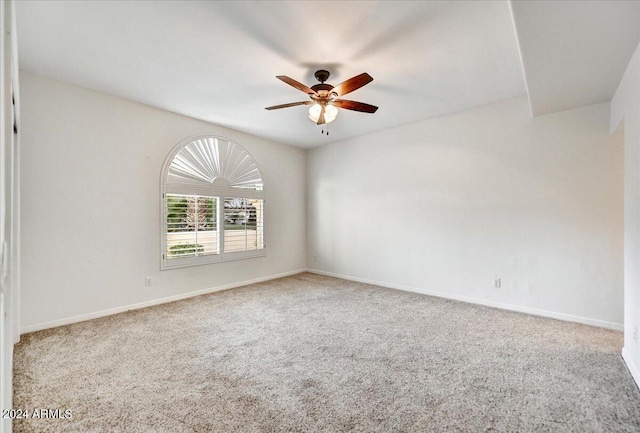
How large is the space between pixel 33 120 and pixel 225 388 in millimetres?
3352

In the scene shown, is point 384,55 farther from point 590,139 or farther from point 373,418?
point 373,418

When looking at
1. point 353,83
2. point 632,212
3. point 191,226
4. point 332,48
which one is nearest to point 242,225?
point 191,226

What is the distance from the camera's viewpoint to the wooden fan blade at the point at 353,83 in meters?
2.57

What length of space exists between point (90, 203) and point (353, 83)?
128 inches

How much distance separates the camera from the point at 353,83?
2.73m

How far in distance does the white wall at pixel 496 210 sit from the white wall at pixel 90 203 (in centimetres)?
277

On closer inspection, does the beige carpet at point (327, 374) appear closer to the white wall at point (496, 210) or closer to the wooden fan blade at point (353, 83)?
the white wall at point (496, 210)

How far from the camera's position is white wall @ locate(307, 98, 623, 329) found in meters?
3.18

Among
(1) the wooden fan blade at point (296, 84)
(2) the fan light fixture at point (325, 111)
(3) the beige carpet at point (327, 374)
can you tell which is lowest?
(3) the beige carpet at point (327, 374)

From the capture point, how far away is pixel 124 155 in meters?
3.69

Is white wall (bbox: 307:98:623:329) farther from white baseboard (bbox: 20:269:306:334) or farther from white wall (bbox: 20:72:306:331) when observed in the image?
white wall (bbox: 20:72:306:331)

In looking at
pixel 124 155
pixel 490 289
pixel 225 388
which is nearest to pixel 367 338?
pixel 225 388

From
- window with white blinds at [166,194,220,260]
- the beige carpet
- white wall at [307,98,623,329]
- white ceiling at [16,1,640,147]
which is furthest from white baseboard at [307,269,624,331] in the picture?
window with white blinds at [166,194,220,260]

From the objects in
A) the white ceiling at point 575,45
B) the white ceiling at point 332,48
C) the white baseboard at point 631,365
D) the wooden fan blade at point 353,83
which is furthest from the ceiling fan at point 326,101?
the white baseboard at point 631,365
